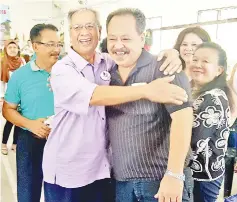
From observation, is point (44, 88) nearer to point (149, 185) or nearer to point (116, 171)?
point (116, 171)

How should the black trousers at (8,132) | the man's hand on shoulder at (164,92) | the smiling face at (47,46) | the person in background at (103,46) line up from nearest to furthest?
1. the man's hand on shoulder at (164,92)
2. the person in background at (103,46)
3. the smiling face at (47,46)
4. the black trousers at (8,132)

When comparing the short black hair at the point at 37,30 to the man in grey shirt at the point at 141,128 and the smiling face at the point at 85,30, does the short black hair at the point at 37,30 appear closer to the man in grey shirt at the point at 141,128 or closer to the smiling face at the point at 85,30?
the smiling face at the point at 85,30

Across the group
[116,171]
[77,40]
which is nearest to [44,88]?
[77,40]

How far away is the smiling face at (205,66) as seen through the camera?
1045mm

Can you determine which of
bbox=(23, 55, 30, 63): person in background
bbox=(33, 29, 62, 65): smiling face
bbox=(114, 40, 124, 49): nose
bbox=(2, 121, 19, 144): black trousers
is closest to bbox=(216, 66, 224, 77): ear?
bbox=(114, 40, 124, 49): nose

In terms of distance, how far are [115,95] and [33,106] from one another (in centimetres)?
42

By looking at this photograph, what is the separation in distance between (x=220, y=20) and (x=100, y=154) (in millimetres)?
586

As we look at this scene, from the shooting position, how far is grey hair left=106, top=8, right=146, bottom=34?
934 millimetres

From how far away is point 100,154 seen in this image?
106 cm

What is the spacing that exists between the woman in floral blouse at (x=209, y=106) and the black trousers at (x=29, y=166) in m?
0.57

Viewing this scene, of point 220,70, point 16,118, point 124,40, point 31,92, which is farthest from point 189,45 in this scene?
point 16,118

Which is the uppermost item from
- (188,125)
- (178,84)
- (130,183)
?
(178,84)

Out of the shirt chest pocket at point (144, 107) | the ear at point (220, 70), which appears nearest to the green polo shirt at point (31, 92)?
the shirt chest pocket at point (144, 107)

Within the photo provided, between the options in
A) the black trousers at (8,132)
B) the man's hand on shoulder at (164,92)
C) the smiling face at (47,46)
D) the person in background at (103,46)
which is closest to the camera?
the man's hand on shoulder at (164,92)
